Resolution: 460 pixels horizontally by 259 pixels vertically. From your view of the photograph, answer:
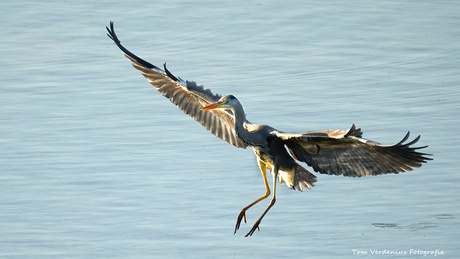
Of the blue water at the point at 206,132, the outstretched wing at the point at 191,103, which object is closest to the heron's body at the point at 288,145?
the outstretched wing at the point at 191,103

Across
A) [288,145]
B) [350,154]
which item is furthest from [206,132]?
[350,154]

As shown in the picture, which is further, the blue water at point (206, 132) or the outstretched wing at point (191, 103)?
the outstretched wing at point (191, 103)

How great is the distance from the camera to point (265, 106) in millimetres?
11648

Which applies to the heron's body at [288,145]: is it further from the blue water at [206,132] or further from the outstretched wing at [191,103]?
the blue water at [206,132]

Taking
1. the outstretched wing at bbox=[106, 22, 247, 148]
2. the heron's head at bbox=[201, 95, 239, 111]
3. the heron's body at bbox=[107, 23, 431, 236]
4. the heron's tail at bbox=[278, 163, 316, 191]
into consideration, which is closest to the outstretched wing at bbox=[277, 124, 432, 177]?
the heron's body at bbox=[107, 23, 431, 236]

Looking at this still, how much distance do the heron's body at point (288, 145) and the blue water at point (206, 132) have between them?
16.6 inches

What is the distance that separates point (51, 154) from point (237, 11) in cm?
634

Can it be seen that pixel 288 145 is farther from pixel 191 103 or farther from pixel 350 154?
pixel 191 103

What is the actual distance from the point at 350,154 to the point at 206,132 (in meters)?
3.43

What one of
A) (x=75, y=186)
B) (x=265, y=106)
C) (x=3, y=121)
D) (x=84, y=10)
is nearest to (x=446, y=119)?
(x=265, y=106)

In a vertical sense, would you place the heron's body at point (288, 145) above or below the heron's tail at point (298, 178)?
above

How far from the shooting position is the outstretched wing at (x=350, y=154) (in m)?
7.79

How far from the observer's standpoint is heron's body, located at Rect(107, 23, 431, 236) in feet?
25.8

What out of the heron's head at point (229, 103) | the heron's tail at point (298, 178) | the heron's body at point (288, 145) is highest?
the heron's head at point (229, 103)
